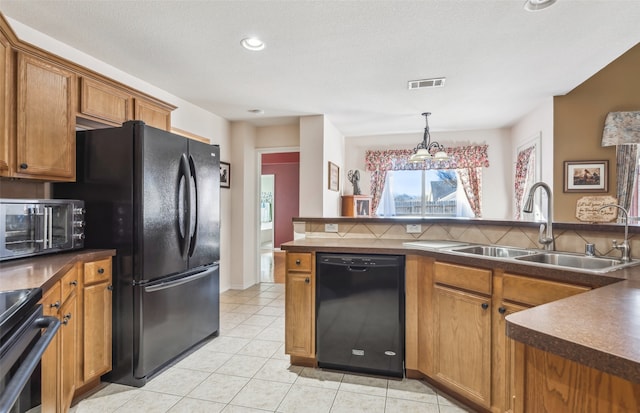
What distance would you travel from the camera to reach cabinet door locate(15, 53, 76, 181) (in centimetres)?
191

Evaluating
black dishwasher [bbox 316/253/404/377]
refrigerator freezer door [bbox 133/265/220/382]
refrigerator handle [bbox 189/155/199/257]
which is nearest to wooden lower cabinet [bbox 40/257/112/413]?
A: refrigerator freezer door [bbox 133/265/220/382]

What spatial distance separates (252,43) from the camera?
2395 millimetres

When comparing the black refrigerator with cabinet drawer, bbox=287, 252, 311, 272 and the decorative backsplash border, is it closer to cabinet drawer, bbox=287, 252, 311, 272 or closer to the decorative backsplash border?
cabinet drawer, bbox=287, 252, 311, 272

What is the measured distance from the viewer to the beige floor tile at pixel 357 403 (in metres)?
1.93

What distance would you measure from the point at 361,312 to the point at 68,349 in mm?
1747

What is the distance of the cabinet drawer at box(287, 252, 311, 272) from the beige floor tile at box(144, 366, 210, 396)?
3.18 feet

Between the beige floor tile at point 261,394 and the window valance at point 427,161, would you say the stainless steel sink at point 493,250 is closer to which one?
the beige floor tile at point 261,394

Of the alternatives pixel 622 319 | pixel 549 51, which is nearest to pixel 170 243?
pixel 622 319

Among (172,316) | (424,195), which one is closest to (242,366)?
(172,316)

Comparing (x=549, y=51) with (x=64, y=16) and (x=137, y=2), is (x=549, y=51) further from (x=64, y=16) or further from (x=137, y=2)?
(x=64, y=16)

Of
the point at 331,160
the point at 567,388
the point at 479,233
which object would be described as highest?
the point at 331,160

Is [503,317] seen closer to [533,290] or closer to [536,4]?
[533,290]

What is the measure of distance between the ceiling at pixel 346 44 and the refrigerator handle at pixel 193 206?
0.92 m

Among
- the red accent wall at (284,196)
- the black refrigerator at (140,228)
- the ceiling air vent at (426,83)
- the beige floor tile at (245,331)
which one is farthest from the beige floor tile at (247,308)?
the red accent wall at (284,196)
